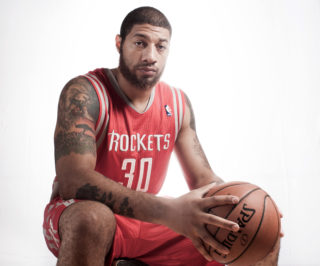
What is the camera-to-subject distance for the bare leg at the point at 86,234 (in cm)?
136

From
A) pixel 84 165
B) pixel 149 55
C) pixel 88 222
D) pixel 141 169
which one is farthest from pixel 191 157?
pixel 88 222

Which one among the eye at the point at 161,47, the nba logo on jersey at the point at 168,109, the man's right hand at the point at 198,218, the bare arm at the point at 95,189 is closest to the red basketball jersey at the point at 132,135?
the nba logo on jersey at the point at 168,109

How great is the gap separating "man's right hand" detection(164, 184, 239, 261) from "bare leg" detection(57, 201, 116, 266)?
0.73 feet

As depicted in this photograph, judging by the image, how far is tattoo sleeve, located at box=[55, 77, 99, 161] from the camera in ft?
5.29

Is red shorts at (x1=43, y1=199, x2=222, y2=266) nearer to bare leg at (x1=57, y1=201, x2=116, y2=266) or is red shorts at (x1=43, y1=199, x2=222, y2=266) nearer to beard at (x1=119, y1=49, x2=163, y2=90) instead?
bare leg at (x1=57, y1=201, x2=116, y2=266)

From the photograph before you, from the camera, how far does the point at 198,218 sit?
134 centimetres

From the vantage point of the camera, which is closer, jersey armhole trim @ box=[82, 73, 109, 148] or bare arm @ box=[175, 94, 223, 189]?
jersey armhole trim @ box=[82, 73, 109, 148]

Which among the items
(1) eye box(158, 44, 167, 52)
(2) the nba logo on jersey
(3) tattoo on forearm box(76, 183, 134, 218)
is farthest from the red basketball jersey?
(3) tattoo on forearm box(76, 183, 134, 218)

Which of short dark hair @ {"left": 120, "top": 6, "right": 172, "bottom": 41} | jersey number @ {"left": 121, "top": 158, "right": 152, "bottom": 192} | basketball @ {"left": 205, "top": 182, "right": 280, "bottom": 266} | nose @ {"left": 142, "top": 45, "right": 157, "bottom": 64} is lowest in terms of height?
basketball @ {"left": 205, "top": 182, "right": 280, "bottom": 266}

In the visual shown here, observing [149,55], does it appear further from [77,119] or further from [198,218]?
[198,218]

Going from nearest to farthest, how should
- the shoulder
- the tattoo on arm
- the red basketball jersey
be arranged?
the tattoo on arm
the shoulder
the red basketball jersey

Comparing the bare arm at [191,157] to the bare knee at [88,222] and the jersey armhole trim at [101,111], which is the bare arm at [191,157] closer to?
the jersey armhole trim at [101,111]

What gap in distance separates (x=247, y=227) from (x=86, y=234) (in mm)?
545

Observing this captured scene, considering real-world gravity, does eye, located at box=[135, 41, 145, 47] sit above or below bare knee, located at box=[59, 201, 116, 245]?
above
